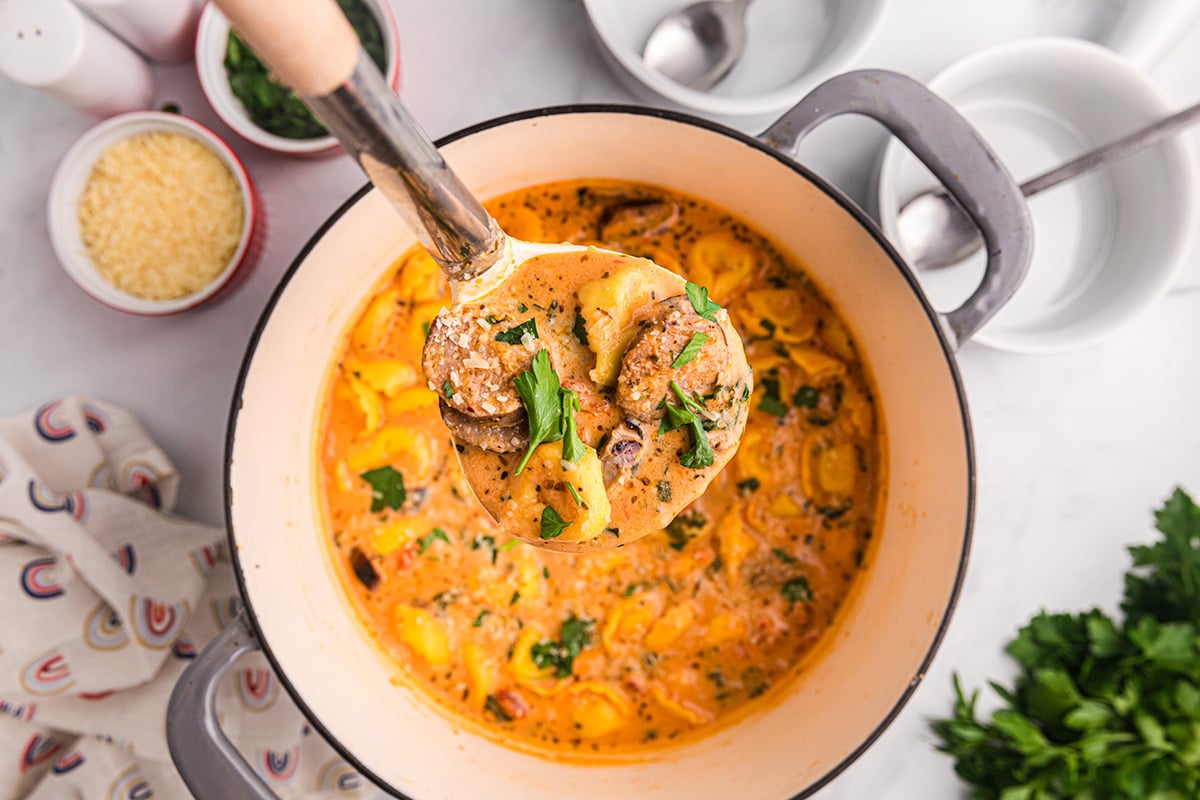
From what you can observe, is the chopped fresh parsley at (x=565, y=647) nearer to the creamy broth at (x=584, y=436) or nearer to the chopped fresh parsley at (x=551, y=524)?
the creamy broth at (x=584, y=436)

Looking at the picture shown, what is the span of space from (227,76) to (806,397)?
1.86m

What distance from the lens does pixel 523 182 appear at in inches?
95.0

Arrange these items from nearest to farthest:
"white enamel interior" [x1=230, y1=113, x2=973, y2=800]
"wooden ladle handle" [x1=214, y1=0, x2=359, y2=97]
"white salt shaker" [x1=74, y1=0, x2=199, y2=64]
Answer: "wooden ladle handle" [x1=214, y1=0, x2=359, y2=97] < "white enamel interior" [x1=230, y1=113, x2=973, y2=800] < "white salt shaker" [x1=74, y1=0, x2=199, y2=64]

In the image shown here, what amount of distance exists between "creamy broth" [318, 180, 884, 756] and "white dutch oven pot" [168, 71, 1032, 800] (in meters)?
0.06

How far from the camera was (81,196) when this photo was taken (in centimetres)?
243

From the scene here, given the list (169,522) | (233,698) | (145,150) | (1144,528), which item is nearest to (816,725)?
(1144,528)

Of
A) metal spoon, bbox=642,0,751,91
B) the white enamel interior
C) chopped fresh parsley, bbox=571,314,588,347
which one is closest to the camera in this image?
chopped fresh parsley, bbox=571,314,588,347

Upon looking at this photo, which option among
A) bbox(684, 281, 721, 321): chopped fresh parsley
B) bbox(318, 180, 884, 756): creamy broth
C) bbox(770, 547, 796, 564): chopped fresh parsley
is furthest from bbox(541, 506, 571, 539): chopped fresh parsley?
bbox(770, 547, 796, 564): chopped fresh parsley

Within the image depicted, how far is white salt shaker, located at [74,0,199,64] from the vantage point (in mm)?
2326

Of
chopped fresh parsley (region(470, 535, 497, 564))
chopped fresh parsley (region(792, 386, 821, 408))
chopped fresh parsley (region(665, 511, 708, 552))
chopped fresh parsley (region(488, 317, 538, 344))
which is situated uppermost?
chopped fresh parsley (region(488, 317, 538, 344))

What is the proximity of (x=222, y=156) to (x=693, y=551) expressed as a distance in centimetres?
170

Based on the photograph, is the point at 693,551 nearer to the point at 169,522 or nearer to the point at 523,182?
the point at 523,182

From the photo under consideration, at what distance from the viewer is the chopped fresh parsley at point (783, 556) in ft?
8.14

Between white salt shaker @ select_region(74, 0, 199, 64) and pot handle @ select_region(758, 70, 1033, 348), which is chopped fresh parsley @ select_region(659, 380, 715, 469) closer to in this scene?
pot handle @ select_region(758, 70, 1033, 348)
